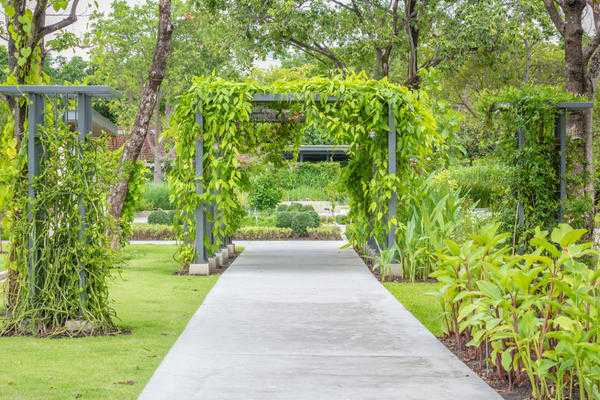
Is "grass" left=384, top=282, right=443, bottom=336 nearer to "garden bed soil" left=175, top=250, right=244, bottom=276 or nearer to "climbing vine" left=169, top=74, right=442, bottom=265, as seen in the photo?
"climbing vine" left=169, top=74, right=442, bottom=265

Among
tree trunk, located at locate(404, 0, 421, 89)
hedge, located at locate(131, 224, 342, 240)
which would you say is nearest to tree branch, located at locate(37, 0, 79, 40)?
hedge, located at locate(131, 224, 342, 240)

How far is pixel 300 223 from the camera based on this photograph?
24.0 metres

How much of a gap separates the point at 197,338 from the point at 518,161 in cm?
483

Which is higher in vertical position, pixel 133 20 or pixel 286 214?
pixel 133 20

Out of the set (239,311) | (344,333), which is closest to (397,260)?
(239,311)

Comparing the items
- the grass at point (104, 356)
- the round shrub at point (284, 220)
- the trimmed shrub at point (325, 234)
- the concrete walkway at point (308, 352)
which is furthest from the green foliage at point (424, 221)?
the round shrub at point (284, 220)

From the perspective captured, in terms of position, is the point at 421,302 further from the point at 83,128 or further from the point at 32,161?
the point at 32,161

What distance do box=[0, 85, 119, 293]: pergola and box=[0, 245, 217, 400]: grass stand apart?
0.69 meters

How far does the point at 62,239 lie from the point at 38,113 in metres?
1.24

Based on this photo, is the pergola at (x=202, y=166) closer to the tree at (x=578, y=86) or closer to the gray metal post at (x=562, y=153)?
the tree at (x=578, y=86)

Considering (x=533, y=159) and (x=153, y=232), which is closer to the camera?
(x=533, y=159)

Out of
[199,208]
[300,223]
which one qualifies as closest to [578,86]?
[199,208]

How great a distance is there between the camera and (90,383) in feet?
21.4

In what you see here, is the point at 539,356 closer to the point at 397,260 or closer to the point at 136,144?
the point at 397,260
